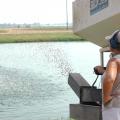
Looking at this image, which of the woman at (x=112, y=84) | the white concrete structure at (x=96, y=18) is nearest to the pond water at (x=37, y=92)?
the white concrete structure at (x=96, y=18)

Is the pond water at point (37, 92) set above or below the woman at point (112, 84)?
below

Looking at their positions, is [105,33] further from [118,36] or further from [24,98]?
[24,98]

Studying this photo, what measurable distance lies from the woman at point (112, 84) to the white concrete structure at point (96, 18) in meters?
1.24

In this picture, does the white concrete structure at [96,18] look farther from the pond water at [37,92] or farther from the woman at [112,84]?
the pond water at [37,92]

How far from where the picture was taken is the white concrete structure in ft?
17.7

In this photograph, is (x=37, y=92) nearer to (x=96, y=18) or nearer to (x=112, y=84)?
(x=96, y=18)

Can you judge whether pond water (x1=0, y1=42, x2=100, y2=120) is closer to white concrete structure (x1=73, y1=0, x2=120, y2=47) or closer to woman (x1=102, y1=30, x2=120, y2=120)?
white concrete structure (x1=73, y1=0, x2=120, y2=47)

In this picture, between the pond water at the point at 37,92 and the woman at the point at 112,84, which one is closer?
the woman at the point at 112,84

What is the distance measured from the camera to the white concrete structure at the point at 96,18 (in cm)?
539

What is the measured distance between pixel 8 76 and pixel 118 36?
1419 centimetres

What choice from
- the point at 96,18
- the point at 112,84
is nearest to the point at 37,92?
the point at 96,18

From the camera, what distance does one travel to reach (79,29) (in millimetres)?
7734

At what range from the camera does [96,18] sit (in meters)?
6.16

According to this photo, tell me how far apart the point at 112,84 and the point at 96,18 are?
2422 millimetres
